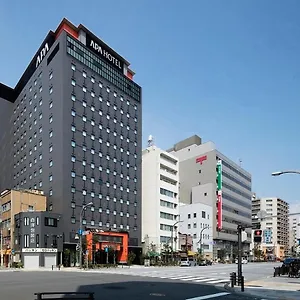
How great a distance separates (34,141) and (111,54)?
91.0 ft

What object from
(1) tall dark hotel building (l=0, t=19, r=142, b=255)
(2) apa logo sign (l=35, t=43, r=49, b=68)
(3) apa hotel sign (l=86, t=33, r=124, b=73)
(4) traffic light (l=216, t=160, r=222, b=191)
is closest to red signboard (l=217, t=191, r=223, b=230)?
(4) traffic light (l=216, t=160, r=222, b=191)

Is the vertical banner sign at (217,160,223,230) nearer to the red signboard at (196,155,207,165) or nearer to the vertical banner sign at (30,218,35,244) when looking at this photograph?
the red signboard at (196,155,207,165)

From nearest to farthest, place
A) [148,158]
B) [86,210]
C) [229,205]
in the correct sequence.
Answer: [86,210], [148,158], [229,205]

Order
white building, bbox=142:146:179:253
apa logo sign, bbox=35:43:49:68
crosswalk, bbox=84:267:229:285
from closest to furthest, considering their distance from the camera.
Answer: crosswalk, bbox=84:267:229:285 → apa logo sign, bbox=35:43:49:68 → white building, bbox=142:146:179:253

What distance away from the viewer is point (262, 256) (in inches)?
6491

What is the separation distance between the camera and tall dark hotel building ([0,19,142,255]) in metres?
85.9

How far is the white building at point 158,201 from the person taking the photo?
358 ft

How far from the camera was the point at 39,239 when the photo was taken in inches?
2980

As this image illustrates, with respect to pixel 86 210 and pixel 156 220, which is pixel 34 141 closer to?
pixel 86 210

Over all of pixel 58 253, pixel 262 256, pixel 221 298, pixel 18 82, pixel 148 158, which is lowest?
pixel 262 256

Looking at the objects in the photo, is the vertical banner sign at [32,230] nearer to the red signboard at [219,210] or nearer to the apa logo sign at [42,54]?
the apa logo sign at [42,54]

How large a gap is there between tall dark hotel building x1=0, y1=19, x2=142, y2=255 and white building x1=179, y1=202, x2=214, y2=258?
27.5 m

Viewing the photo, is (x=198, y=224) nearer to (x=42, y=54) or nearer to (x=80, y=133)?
(x=80, y=133)

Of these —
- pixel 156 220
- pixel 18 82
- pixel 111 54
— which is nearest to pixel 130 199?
pixel 156 220
